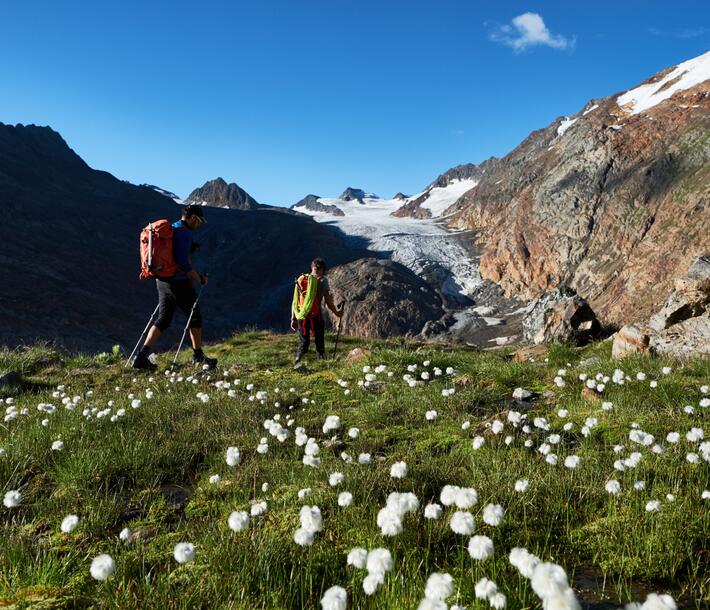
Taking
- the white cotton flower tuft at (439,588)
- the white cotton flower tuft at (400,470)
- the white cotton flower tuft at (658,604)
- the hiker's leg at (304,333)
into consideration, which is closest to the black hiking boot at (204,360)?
the hiker's leg at (304,333)

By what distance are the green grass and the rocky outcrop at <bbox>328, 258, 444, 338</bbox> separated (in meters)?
55.0

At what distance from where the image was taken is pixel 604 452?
156 inches

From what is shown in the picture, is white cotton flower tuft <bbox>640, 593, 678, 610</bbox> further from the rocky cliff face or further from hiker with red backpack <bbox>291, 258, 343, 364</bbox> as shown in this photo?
the rocky cliff face

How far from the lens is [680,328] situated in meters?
8.45

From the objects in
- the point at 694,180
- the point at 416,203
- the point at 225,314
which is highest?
the point at 416,203

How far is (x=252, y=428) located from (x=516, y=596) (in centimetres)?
367

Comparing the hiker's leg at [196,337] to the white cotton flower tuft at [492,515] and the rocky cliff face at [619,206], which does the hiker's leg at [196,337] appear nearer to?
the white cotton flower tuft at [492,515]

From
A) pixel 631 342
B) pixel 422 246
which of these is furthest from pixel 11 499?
pixel 422 246

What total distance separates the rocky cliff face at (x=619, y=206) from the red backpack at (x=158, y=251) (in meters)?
47.3

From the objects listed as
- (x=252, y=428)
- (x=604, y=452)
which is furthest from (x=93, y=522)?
(x=604, y=452)

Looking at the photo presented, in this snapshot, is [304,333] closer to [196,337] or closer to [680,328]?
[196,337]

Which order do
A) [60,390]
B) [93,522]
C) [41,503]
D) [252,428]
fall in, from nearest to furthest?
[93,522] < [41,503] < [252,428] < [60,390]

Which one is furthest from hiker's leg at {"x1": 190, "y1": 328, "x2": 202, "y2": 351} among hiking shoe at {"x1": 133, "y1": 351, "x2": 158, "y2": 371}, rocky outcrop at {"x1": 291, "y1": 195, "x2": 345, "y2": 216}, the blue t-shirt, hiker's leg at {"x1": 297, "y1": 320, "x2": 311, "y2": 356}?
rocky outcrop at {"x1": 291, "y1": 195, "x2": 345, "y2": 216}

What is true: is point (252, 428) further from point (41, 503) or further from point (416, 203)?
point (416, 203)
